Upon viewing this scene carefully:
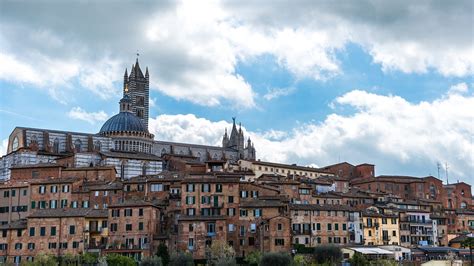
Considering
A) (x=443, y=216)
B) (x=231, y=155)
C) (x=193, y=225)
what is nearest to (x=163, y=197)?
(x=193, y=225)

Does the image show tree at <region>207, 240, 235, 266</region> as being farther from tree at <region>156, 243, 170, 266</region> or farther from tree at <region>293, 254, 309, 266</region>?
tree at <region>293, 254, 309, 266</region>

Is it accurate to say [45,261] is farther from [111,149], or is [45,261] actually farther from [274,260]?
[111,149]

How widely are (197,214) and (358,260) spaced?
15.5 metres

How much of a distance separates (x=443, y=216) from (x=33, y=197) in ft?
158

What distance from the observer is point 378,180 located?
89562mm

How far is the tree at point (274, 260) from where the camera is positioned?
51531 mm

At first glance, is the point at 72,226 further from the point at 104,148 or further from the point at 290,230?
the point at 104,148

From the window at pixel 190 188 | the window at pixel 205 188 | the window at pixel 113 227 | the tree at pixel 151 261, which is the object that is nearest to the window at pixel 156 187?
the window at pixel 190 188

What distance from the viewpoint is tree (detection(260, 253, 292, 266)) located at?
5153cm

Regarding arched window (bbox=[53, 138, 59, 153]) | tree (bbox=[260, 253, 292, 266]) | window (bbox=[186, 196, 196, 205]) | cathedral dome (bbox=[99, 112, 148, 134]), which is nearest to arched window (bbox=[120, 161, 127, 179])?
arched window (bbox=[53, 138, 59, 153])

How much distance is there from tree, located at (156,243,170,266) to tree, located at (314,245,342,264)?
13105 mm

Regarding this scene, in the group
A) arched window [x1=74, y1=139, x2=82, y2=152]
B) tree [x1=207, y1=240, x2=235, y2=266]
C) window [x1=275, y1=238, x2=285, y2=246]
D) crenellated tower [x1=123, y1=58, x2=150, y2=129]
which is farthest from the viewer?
crenellated tower [x1=123, y1=58, x2=150, y2=129]

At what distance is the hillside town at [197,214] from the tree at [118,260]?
3.06 metres

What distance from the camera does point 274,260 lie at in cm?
5162
